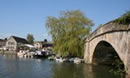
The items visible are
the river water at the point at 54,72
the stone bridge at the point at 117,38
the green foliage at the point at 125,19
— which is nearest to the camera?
the stone bridge at the point at 117,38

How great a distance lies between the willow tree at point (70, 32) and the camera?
35812 millimetres

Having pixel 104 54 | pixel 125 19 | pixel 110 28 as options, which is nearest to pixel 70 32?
pixel 104 54

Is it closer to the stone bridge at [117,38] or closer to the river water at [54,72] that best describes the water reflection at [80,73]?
the river water at [54,72]

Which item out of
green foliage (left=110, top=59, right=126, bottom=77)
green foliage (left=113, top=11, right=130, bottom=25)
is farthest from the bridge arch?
green foliage (left=113, top=11, right=130, bottom=25)

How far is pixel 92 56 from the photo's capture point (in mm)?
31031

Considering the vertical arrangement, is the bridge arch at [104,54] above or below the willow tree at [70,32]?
below

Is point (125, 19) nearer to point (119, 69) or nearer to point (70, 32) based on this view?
point (119, 69)

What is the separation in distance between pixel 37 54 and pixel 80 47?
675 inches

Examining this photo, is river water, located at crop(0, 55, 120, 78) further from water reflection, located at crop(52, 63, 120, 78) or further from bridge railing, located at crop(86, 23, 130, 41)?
bridge railing, located at crop(86, 23, 130, 41)

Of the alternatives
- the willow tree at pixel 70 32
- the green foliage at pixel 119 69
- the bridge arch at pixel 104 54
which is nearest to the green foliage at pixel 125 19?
Result: the green foliage at pixel 119 69

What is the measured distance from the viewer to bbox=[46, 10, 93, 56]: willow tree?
3581 cm

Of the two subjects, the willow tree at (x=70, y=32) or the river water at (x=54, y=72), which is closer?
Result: the river water at (x=54, y=72)

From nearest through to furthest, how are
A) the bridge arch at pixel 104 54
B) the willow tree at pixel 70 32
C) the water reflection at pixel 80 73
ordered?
the water reflection at pixel 80 73
the bridge arch at pixel 104 54
the willow tree at pixel 70 32

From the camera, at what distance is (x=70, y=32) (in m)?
36.7
